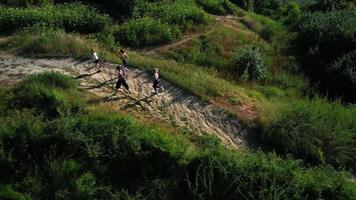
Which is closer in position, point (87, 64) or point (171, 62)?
point (87, 64)

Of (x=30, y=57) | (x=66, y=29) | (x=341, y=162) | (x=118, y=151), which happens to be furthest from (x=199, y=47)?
(x=118, y=151)

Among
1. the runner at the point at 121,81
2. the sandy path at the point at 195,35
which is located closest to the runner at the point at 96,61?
the runner at the point at 121,81

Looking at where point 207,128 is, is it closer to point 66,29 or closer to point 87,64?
point 87,64

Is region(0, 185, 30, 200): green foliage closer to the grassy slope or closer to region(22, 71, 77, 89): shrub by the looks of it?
region(22, 71, 77, 89): shrub

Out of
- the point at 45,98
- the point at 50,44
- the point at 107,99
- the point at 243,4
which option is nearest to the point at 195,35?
the point at 50,44

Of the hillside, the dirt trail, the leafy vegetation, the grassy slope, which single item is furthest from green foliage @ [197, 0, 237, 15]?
the leafy vegetation

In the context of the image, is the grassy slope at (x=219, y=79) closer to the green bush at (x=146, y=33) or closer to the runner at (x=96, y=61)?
the runner at (x=96, y=61)
